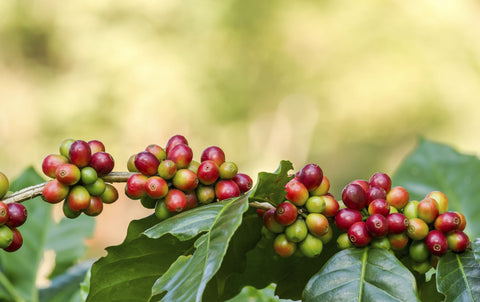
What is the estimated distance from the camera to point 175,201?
0.64 m

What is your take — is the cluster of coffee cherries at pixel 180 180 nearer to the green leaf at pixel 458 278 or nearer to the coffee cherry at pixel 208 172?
the coffee cherry at pixel 208 172

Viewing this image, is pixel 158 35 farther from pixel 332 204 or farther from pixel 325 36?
pixel 332 204

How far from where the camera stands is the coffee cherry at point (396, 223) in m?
0.64

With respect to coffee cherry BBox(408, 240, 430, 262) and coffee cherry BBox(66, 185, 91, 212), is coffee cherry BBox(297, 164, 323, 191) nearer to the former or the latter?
coffee cherry BBox(408, 240, 430, 262)

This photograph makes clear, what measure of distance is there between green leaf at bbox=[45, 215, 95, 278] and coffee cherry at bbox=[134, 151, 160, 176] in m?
0.51

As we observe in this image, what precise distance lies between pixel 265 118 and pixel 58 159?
9007 mm

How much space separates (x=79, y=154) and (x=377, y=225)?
13.6 inches

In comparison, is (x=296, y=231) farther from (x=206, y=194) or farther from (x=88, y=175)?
(x=88, y=175)

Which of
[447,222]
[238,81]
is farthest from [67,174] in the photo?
[238,81]

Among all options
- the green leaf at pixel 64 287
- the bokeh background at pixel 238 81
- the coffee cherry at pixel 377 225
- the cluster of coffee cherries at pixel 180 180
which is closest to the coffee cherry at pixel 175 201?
the cluster of coffee cherries at pixel 180 180

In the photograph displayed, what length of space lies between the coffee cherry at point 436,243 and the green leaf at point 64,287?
2.06 feet

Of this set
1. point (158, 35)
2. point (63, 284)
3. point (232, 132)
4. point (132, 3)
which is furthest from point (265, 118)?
point (63, 284)

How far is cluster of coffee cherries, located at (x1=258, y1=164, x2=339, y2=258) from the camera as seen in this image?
0.64 m

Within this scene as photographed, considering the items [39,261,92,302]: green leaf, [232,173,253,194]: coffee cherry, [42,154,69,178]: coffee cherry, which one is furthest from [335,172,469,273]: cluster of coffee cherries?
[39,261,92,302]: green leaf
